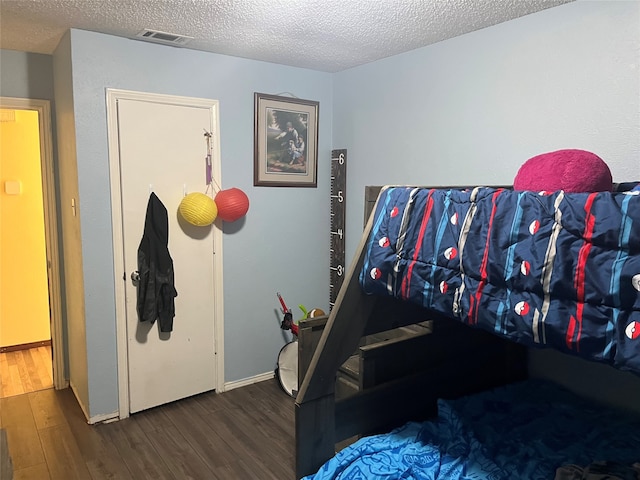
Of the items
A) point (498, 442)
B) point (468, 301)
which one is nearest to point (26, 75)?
point (468, 301)

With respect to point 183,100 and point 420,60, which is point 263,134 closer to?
point 183,100

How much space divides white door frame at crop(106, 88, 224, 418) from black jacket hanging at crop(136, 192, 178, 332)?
0.12 meters

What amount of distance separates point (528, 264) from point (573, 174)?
1.45 ft

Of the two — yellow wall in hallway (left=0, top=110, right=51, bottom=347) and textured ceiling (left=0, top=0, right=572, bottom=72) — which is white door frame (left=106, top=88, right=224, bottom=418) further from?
yellow wall in hallway (left=0, top=110, right=51, bottom=347)

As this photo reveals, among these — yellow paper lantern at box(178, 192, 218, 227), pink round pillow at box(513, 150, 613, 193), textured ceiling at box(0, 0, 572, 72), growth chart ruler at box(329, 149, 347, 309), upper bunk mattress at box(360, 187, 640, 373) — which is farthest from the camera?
growth chart ruler at box(329, 149, 347, 309)

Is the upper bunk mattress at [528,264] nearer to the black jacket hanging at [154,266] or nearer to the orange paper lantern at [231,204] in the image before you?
the orange paper lantern at [231,204]

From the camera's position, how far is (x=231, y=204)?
3.29m

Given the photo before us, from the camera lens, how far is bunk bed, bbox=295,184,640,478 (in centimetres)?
121

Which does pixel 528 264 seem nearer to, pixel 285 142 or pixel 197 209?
pixel 197 209

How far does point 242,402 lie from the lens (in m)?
3.45

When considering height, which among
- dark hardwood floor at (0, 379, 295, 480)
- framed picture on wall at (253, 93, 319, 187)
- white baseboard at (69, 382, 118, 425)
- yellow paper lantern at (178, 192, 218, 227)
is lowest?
dark hardwood floor at (0, 379, 295, 480)

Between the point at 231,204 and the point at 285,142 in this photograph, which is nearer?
the point at 231,204

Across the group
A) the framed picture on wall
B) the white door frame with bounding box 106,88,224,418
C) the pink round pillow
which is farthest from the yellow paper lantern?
the pink round pillow

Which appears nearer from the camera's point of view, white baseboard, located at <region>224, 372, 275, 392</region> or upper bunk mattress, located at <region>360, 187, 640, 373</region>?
upper bunk mattress, located at <region>360, 187, 640, 373</region>
